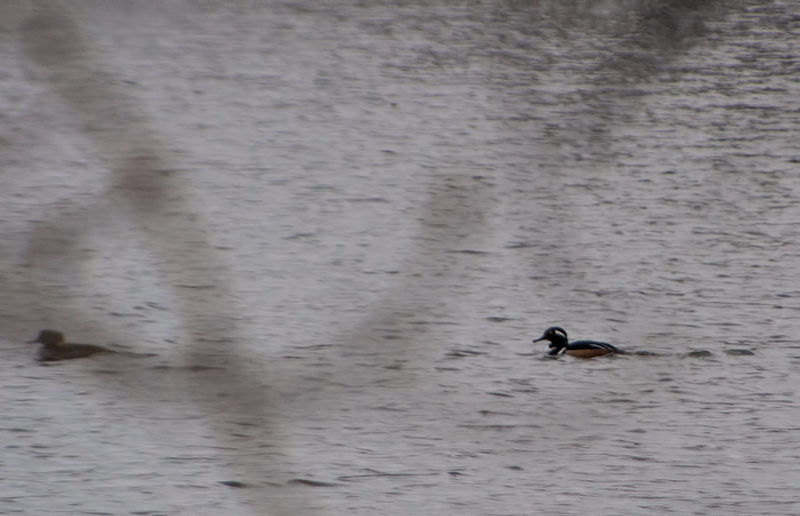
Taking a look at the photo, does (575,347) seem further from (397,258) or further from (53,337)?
(53,337)

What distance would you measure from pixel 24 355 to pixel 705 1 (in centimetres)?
562

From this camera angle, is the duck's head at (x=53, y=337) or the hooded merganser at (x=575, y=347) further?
the hooded merganser at (x=575, y=347)

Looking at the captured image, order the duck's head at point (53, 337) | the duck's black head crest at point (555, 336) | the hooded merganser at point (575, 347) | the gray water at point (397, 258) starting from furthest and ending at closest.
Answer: the duck's black head crest at point (555, 336) < the hooded merganser at point (575, 347) < the duck's head at point (53, 337) < the gray water at point (397, 258)

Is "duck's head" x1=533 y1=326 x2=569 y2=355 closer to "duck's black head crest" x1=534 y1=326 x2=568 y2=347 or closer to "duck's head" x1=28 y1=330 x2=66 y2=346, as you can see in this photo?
"duck's black head crest" x1=534 y1=326 x2=568 y2=347

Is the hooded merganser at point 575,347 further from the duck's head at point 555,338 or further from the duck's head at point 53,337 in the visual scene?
the duck's head at point 53,337

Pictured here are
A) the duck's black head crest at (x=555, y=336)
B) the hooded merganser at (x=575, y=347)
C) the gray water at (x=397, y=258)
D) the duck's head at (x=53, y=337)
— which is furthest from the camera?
the duck's black head crest at (x=555, y=336)

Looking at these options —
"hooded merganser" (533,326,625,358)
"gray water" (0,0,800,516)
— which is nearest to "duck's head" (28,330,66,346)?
"gray water" (0,0,800,516)

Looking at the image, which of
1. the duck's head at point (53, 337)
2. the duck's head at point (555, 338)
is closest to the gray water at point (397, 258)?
the duck's head at point (53, 337)

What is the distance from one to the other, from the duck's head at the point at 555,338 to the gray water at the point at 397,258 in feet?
0.48

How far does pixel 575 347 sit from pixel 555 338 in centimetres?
15

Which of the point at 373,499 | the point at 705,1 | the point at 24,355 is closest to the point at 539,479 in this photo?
the point at 373,499

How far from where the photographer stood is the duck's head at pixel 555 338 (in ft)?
22.2

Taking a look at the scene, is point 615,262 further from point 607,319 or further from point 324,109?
point 324,109

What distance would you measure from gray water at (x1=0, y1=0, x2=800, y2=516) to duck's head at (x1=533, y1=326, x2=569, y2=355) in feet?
0.48
